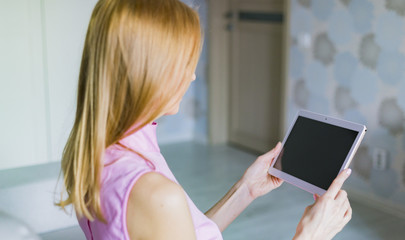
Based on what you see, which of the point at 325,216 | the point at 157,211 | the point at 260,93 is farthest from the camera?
the point at 260,93

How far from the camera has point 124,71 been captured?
0.78 meters

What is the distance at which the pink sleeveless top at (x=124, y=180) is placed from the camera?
0.79m

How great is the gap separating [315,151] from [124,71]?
61 centimetres

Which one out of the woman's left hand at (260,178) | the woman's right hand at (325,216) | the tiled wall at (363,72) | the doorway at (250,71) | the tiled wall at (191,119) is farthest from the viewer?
the tiled wall at (191,119)

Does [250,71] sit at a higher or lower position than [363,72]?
lower

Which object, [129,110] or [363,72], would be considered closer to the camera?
[129,110]

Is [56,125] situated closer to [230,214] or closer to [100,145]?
[230,214]

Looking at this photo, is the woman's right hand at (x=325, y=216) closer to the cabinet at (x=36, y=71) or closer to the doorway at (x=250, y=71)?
the cabinet at (x=36, y=71)

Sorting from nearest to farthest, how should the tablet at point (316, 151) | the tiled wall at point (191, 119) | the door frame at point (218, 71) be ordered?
the tablet at point (316, 151) → the door frame at point (218, 71) → the tiled wall at point (191, 119)

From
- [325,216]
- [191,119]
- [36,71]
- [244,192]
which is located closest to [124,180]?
[325,216]

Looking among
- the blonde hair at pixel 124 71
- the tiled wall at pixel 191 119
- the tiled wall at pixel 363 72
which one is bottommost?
the tiled wall at pixel 191 119

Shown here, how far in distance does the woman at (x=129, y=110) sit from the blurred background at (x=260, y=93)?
1.76m

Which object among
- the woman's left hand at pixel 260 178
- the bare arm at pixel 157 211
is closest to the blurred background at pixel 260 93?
the woman's left hand at pixel 260 178

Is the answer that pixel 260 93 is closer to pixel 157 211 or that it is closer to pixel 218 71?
pixel 218 71
